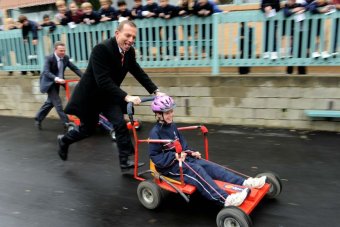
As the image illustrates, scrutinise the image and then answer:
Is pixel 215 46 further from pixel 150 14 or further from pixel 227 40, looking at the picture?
pixel 150 14

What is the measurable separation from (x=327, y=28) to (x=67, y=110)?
4.72m

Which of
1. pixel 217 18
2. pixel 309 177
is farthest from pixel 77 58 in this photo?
pixel 309 177

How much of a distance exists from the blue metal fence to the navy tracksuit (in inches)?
138

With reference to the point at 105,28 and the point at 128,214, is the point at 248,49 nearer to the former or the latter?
the point at 105,28

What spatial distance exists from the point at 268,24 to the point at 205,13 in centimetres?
124

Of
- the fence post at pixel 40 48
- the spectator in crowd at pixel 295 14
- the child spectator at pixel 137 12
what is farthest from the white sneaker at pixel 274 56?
the fence post at pixel 40 48

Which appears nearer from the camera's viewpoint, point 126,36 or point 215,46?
point 126,36

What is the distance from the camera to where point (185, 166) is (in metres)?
3.59

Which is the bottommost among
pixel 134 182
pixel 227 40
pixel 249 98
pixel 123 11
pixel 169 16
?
pixel 134 182

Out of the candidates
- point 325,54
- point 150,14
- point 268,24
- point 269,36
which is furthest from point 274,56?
point 150,14

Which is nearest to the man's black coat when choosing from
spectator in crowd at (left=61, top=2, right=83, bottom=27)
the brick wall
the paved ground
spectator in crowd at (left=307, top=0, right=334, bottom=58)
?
the paved ground

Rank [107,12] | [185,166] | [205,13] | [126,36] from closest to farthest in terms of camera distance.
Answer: [185,166], [126,36], [205,13], [107,12]

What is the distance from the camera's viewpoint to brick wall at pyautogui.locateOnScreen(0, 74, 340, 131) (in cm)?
620

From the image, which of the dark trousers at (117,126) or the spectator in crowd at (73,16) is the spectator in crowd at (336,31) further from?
the spectator in crowd at (73,16)
